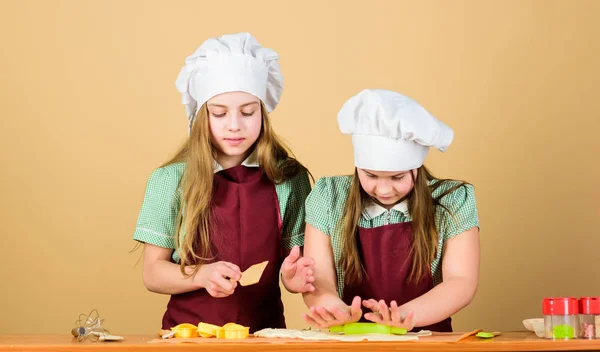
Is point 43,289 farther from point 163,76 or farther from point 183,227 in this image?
point 183,227

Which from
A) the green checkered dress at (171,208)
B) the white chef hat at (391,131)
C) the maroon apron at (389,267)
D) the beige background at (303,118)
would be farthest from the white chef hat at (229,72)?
the beige background at (303,118)

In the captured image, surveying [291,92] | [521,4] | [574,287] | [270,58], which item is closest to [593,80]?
[521,4]

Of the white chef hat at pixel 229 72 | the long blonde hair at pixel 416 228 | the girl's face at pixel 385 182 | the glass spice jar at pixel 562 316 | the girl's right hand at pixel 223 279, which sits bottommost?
the glass spice jar at pixel 562 316

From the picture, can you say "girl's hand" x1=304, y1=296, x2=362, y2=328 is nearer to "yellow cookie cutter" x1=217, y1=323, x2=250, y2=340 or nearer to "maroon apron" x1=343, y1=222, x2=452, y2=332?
"yellow cookie cutter" x1=217, y1=323, x2=250, y2=340

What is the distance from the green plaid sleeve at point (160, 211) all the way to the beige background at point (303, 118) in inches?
34.9

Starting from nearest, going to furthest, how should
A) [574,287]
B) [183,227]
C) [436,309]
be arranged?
[436,309] < [183,227] < [574,287]

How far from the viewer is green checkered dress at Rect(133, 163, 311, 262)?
241 centimetres

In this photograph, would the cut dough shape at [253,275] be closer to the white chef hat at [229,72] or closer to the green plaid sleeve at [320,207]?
the green plaid sleeve at [320,207]

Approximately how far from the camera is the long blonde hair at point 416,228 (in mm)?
2254

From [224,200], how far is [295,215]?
0.59 ft

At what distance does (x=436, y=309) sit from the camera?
2.15m

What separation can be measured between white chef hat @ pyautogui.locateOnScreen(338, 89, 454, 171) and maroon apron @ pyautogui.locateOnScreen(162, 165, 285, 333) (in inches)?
12.9

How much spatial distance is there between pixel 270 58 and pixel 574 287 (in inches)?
53.0

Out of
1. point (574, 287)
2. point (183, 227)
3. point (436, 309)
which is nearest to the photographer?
point (436, 309)
